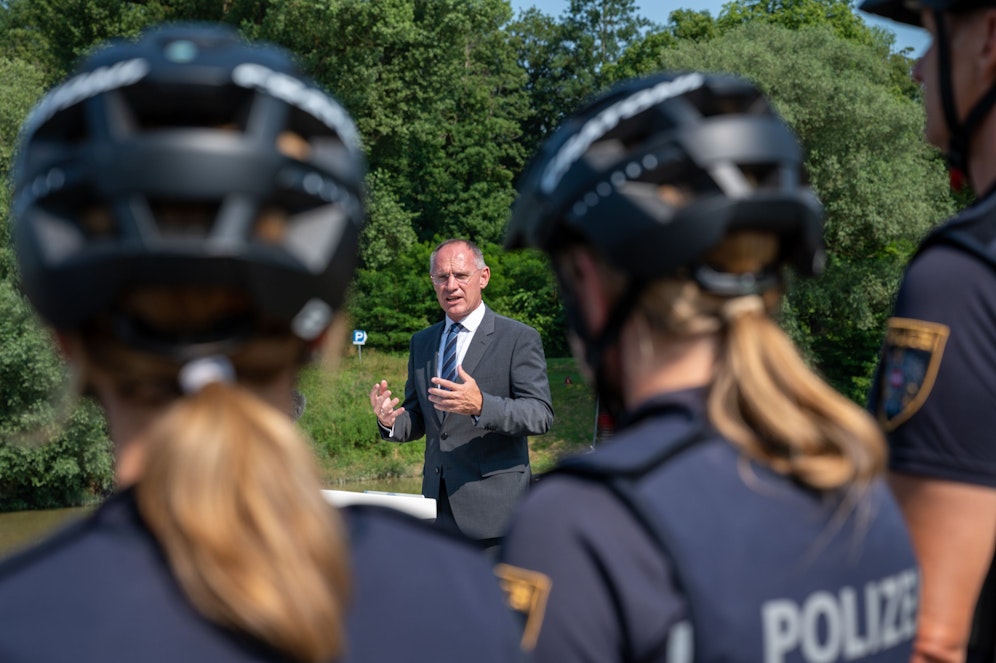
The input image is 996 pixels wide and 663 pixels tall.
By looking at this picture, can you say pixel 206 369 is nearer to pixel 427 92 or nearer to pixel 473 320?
pixel 473 320

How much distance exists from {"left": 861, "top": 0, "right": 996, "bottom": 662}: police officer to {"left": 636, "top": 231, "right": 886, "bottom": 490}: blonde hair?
538 mm

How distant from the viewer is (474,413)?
6273 mm

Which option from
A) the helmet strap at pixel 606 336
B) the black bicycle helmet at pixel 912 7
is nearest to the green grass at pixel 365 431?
the black bicycle helmet at pixel 912 7

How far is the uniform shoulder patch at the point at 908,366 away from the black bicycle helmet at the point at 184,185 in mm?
1285

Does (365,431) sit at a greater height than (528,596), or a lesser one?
lesser

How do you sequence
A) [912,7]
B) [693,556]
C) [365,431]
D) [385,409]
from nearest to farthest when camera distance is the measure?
[693,556]
[912,7]
[385,409]
[365,431]

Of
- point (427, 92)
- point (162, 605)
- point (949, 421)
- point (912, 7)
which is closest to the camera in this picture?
point (162, 605)

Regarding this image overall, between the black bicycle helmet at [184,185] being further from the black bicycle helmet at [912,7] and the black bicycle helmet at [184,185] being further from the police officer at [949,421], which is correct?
the black bicycle helmet at [912,7]

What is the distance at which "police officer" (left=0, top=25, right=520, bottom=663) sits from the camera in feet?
4.02

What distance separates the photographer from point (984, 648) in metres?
2.33

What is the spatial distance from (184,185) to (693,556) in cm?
84

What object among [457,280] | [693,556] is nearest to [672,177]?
[693,556]

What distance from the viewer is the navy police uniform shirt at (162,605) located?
1.21 metres

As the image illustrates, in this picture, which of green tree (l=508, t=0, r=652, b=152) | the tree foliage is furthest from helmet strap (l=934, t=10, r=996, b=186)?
green tree (l=508, t=0, r=652, b=152)
